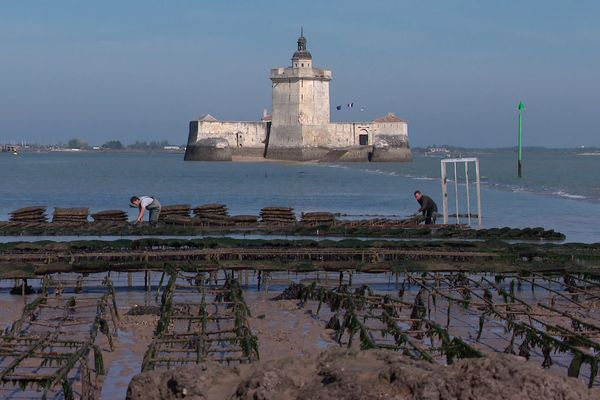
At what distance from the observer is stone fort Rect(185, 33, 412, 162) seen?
333ft

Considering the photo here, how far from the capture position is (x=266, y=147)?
109m

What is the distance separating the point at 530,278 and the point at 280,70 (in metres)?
85.0

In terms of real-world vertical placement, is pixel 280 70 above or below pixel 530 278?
above

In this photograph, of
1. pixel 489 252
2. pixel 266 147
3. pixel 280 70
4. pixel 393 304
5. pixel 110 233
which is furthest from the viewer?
pixel 266 147

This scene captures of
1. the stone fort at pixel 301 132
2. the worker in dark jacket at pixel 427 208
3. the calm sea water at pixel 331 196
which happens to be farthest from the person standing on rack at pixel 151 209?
the stone fort at pixel 301 132

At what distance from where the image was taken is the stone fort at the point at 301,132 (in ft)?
333

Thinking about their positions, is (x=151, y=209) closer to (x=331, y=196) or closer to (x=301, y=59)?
(x=331, y=196)

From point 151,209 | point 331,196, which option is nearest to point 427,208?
point 151,209

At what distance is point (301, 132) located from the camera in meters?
103

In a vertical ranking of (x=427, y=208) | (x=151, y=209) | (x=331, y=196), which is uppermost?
(x=151, y=209)

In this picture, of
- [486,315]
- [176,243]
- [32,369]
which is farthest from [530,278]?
[32,369]

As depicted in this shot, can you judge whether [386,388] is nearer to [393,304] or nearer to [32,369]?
[32,369]

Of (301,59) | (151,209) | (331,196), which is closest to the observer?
(151,209)

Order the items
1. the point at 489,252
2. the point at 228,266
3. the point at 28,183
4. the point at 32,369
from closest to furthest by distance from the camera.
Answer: the point at 32,369 < the point at 228,266 < the point at 489,252 < the point at 28,183
